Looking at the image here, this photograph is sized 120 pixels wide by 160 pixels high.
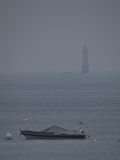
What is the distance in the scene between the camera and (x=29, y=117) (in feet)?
326

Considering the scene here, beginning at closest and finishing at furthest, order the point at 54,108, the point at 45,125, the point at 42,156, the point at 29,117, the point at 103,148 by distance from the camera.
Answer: the point at 42,156
the point at 103,148
the point at 45,125
the point at 29,117
the point at 54,108

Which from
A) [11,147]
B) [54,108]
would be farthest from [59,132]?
[54,108]

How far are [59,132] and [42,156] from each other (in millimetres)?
11076

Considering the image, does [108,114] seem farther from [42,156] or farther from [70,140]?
[42,156]

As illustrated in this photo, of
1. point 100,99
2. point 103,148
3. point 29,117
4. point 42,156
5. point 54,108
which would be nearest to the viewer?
point 42,156

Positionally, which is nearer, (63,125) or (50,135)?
(50,135)

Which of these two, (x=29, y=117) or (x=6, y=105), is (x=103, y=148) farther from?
(x=6, y=105)

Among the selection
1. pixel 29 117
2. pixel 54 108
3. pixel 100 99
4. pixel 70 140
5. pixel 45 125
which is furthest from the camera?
pixel 100 99

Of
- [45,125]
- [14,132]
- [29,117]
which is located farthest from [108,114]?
[14,132]

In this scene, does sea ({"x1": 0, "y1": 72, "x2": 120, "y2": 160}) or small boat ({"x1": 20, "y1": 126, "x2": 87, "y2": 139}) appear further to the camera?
small boat ({"x1": 20, "y1": 126, "x2": 87, "y2": 139})

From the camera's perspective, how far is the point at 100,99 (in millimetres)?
138375

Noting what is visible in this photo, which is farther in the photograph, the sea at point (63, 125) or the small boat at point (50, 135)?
the small boat at point (50, 135)

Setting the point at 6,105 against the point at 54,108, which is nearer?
the point at 54,108

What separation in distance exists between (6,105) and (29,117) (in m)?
23.7
